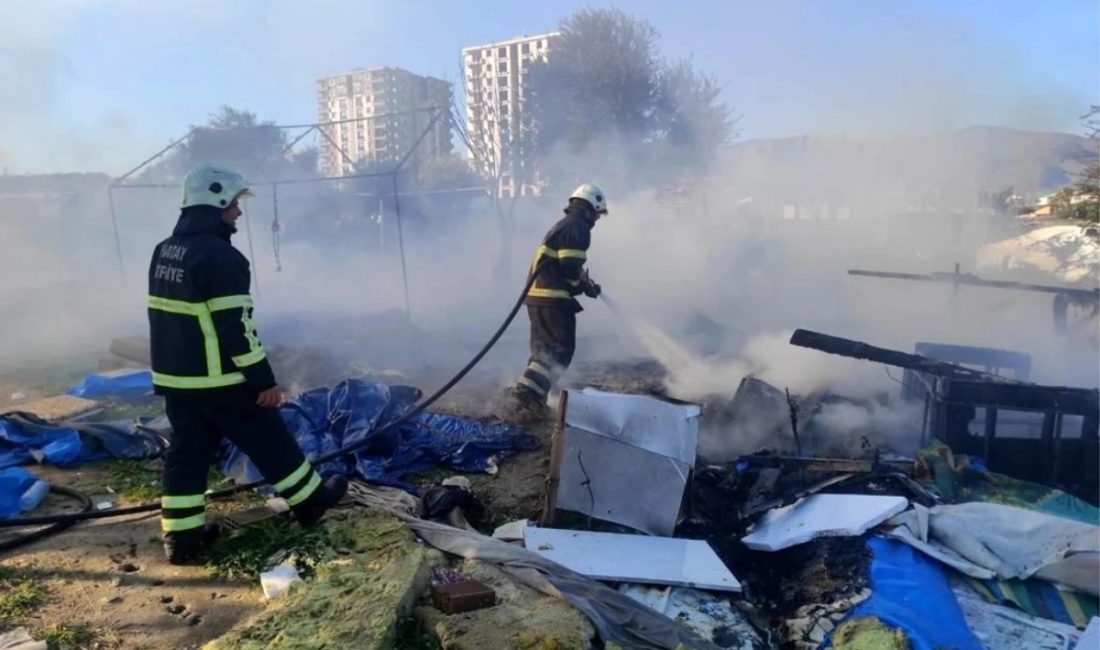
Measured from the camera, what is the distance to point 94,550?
3521 mm

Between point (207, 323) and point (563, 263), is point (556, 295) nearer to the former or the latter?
point (563, 263)

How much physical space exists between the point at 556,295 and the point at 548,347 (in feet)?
1.44

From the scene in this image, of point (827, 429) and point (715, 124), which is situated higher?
point (715, 124)

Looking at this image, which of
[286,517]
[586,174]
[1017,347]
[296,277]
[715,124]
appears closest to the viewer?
[286,517]

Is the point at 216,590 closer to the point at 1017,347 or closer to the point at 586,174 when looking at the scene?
the point at 1017,347

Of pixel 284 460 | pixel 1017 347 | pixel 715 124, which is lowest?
pixel 1017 347

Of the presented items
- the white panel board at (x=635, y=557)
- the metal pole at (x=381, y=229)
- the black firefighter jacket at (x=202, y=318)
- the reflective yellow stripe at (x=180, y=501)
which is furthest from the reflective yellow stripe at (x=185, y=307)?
the metal pole at (x=381, y=229)

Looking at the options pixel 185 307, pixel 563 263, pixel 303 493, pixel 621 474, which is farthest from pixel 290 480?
pixel 563 263

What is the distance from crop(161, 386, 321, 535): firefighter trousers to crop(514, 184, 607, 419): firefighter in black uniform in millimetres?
2850

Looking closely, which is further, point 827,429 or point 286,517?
point 827,429

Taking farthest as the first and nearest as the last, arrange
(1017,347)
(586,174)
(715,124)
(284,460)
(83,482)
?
(715,124)
(586,174)
(1017,347)
(83,482)
(284,460)

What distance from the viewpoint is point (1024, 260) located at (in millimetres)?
16766

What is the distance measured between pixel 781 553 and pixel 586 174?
65.3ft

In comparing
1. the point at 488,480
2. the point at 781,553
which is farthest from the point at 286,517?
the point at 781,553
